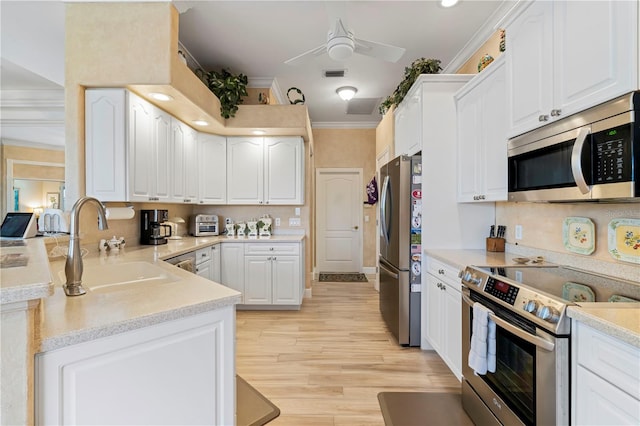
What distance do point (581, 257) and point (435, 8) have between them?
226 cm

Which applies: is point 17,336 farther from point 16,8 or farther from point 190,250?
point 16,8

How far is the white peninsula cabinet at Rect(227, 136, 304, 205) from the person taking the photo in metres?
4.05

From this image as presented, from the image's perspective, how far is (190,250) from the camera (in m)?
2.87

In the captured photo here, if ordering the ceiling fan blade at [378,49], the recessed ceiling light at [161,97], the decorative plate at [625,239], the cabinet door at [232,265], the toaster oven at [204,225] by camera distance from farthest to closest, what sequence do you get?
the toaster oven at [204,225]
the cabinet door at [232,265]
the recessed ceiling light at [161,97]
the ceiling fan blade at [378,49]
the decorative plate at [625,239]

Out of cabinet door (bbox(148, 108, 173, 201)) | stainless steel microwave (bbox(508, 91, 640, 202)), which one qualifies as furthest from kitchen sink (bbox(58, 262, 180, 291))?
stainless steel microwave (bbox(508, 91, 640, 202))

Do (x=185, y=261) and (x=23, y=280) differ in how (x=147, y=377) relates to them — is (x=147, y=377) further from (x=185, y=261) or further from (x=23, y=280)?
(x=185, y=261)

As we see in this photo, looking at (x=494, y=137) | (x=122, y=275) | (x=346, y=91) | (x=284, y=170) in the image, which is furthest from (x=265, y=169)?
(x=494, y=137)

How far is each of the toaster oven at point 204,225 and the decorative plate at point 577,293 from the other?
3.73m

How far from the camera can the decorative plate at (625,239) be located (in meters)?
1.49

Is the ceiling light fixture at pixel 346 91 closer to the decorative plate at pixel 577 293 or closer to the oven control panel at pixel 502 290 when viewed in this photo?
the oven control panel at pixel 502 290

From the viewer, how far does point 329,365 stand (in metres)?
2.50

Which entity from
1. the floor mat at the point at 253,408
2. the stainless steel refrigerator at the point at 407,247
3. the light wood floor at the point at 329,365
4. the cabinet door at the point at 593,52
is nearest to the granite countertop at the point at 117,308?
the floor mat at the point at 253,408

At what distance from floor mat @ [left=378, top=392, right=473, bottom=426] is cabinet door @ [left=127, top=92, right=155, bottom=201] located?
8.12 ft

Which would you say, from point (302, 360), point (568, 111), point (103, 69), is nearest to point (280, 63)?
point (103, 69)
